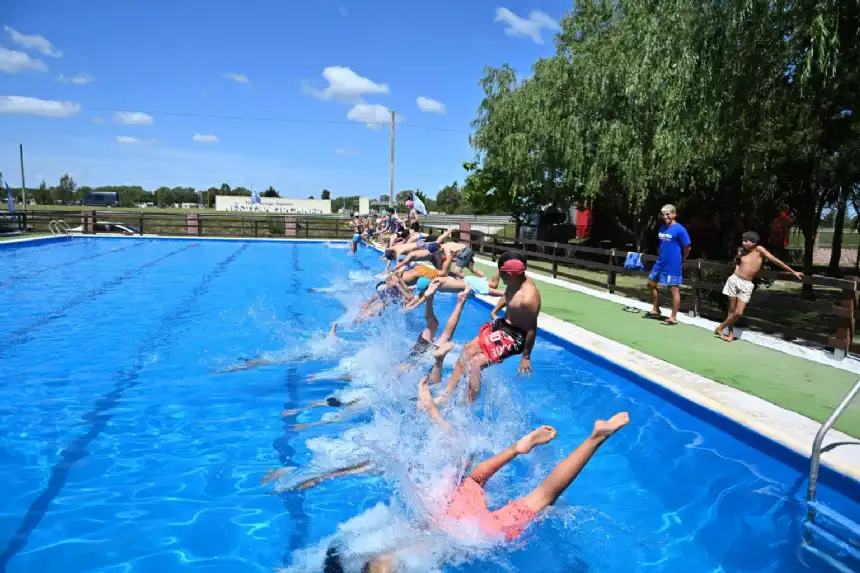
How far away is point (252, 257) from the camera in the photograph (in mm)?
21906

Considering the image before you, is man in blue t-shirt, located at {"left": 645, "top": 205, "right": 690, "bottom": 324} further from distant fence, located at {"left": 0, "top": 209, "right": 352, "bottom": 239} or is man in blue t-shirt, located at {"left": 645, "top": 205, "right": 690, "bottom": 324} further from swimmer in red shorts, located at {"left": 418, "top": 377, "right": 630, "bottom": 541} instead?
distant fence, located at {"left": 0, "top": 209, "right": 352, "bottom": 239}

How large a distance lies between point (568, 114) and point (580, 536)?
53.3 feet

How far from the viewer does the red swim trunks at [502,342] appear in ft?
17.8

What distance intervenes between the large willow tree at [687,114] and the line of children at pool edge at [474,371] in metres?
4.77

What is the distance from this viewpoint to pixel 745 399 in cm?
536

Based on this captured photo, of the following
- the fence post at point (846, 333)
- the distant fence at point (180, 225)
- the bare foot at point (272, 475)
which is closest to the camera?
the bare foot at point (272, 475)

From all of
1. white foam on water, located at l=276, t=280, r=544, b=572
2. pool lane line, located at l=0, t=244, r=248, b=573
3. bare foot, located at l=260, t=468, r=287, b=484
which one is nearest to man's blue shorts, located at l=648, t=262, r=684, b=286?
white foam on water, located at l=276, t=280, r=544, b=572

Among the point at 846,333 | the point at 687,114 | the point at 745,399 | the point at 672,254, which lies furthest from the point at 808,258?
the point at 745,399

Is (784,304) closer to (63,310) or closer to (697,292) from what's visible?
(697,292)

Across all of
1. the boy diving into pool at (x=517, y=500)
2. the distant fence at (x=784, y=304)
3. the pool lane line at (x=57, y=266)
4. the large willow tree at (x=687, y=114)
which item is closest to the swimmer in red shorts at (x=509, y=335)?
the boy diving into pool at (x=517, y=500)

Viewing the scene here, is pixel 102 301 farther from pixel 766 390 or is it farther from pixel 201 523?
pixel 766 390

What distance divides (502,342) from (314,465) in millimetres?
1972

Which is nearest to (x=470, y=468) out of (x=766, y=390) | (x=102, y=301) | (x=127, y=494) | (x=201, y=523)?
(x=201, y=523)

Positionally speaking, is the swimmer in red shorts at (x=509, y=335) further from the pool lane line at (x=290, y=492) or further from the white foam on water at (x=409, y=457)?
the pool lane line at (x=290, y=492)
